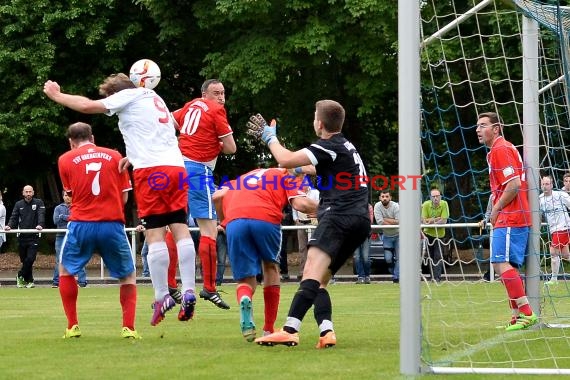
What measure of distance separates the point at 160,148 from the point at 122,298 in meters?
1.39

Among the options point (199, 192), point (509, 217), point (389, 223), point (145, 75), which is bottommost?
point (509, 217)

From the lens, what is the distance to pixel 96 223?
9.70 meters

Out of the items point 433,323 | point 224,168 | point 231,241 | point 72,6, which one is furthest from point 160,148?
point 224,168

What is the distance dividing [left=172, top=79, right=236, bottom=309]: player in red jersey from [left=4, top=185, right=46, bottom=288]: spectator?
38.3 feet

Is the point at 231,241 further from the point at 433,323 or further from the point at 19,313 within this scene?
the point at 19,313

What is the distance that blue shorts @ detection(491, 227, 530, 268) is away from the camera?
10688mm

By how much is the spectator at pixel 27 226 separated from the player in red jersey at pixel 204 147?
1168 cm

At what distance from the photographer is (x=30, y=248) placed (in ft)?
74.7

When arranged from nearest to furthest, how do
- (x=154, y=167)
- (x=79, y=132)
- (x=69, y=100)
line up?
(x=69, y=100)
(x=154, y=167)
(x=79, y=132)

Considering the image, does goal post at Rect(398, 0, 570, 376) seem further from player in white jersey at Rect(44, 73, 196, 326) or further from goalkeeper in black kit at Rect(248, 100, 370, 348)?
player in white jersey at Rect(44, 73, 196, 326)

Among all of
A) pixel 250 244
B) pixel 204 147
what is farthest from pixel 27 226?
pixel 250 244

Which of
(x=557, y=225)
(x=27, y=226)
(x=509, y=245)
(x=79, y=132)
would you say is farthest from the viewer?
(x=27, y=226)

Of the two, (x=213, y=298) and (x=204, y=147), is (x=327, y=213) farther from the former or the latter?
(x=204, y=147)

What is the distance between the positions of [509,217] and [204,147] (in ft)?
11.0
